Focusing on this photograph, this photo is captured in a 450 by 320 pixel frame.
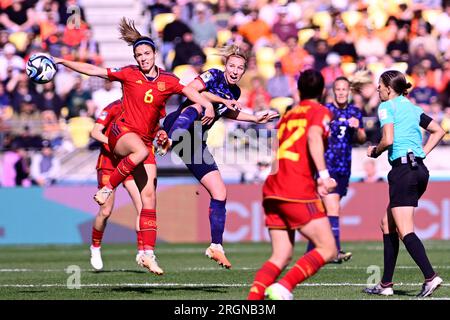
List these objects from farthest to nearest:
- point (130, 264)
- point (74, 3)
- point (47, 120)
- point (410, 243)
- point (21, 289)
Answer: point (74, 3) → point (47, 120) → point (130, 264) → point (21, 289) → point (410, 243)

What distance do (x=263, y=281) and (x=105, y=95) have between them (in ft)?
48.0

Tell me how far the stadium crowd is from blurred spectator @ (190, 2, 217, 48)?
2cm

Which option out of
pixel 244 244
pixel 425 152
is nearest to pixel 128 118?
pixel 425 152

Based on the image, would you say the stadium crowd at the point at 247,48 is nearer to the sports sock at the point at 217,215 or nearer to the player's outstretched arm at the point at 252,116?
the player's outstretched arm at the point at 252,116

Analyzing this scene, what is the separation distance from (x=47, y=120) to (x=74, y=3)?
4676 mm

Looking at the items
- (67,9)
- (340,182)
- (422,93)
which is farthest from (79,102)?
(340,182)

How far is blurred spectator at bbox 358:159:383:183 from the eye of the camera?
2133 centimetres

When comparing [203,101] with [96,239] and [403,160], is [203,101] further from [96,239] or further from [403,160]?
[96,239]

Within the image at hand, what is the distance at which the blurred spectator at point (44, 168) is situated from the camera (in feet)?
72.0

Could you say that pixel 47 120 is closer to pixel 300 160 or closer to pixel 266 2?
pixel 266 2

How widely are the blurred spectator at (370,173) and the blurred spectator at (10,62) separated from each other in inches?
318

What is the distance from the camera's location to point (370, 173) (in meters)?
21.4

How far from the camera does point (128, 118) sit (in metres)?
12.4
